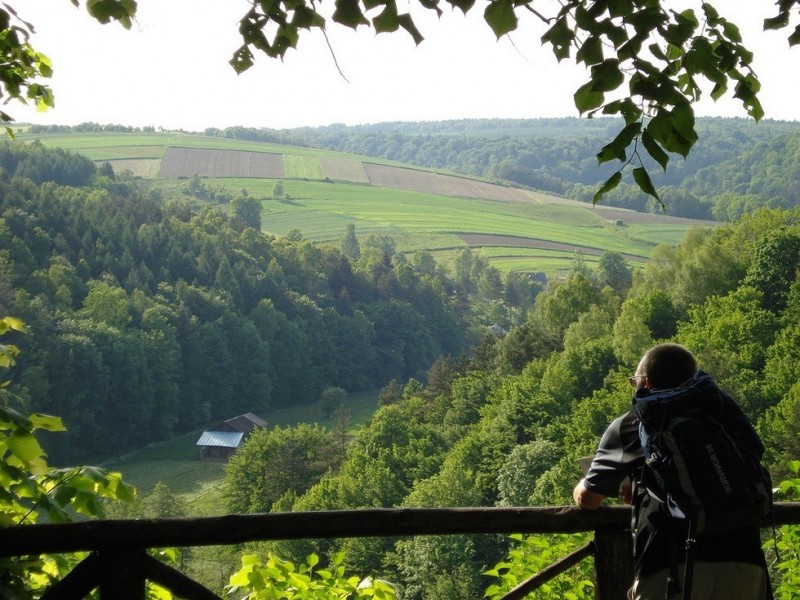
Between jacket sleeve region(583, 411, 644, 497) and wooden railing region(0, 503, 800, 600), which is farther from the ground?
jacket sleeve region(583, 411, 644, 497)

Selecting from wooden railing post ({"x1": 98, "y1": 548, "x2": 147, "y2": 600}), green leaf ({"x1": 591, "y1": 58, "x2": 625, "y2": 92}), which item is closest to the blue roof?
wooden railing post ({"x1": 98, "y1": 548, "x2": 147, "y2": 600})

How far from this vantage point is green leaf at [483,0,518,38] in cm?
300

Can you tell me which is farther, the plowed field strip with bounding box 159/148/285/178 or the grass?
the plowed field strip with bounding box 159/148/285/178

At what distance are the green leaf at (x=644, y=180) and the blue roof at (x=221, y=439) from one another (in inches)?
3034

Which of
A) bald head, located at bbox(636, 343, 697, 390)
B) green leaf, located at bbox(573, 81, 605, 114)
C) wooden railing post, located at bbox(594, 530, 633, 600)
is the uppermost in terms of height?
green leaf, located at bbox(573, 81, 605, 114)

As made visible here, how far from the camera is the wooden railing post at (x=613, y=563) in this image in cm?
358

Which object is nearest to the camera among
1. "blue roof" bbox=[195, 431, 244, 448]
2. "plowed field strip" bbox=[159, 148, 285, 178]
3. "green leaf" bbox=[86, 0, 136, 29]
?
"green leaf" bbox=[86, 0, 136, 29]

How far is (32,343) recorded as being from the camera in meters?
75.8

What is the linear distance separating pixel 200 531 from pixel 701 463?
1.51 m

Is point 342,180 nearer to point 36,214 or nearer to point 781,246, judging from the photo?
point 36,214

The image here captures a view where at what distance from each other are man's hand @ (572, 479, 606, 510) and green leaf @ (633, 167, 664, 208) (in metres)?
0.98

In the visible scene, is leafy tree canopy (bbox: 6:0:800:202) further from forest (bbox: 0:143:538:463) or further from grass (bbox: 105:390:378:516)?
forest (bbox: 0:143:538:463)

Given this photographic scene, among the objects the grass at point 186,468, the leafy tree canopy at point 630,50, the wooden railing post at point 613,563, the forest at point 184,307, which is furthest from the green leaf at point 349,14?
the forest at point 184,307

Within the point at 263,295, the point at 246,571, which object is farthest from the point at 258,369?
the point at 246,571
